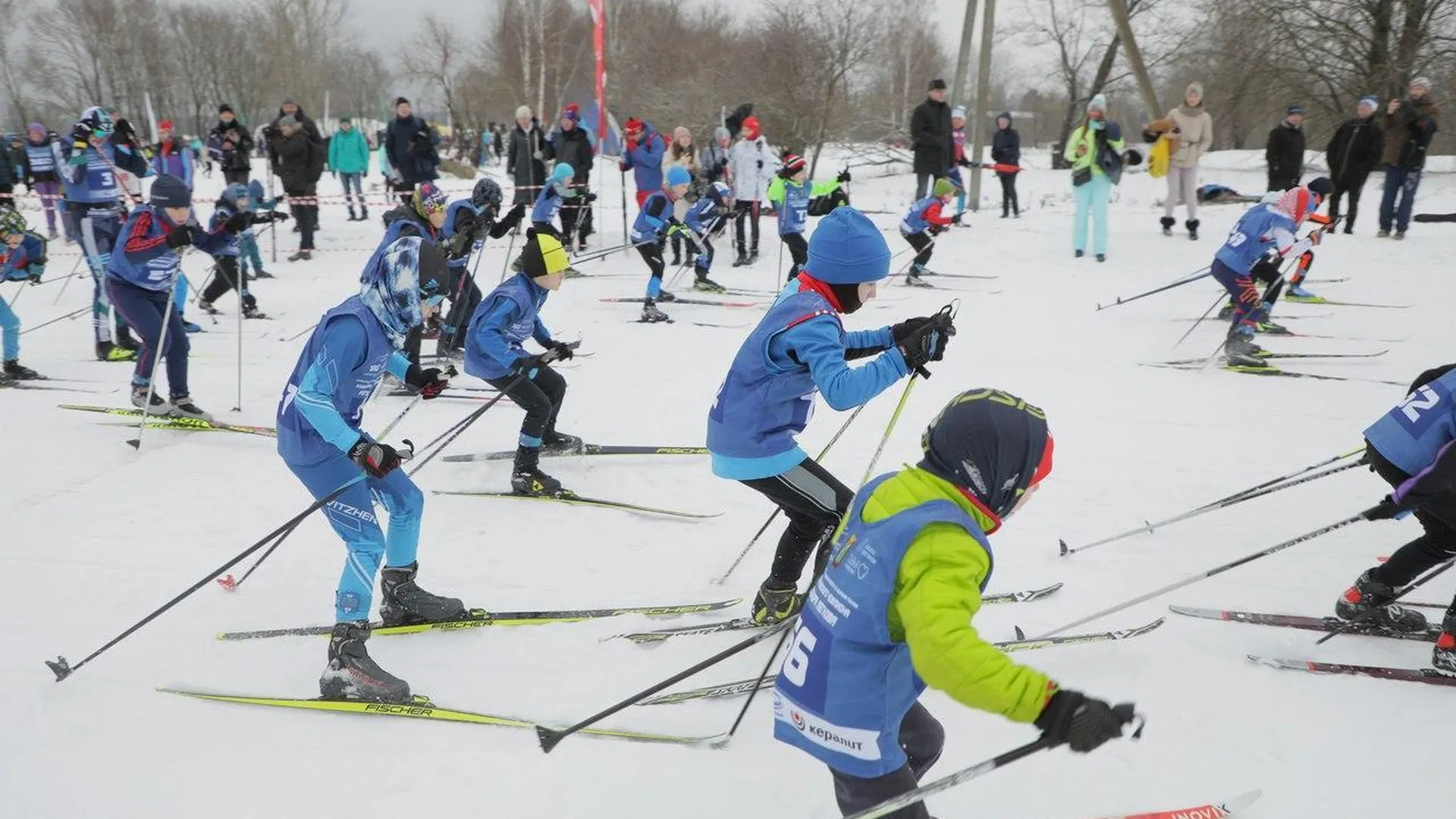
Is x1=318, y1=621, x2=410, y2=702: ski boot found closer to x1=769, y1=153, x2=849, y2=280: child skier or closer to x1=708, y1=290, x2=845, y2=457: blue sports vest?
x1=708, y1=290, x2=845, y2=457: blue sports vest

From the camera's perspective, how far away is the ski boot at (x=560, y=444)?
5.76 meters

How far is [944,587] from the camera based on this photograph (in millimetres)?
1727

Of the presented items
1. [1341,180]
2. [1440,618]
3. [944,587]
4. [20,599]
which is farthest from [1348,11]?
[20,599]

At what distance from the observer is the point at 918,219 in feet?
35.7

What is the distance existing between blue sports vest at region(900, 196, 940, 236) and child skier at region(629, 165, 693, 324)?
9.30 feet

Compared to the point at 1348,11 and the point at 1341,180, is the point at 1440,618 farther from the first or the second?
the point at 1348,11

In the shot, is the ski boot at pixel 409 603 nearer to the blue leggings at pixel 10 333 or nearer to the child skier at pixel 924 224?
the blue leggings at pixel 10 333

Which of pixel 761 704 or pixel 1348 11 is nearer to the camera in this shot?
pixel 761 704

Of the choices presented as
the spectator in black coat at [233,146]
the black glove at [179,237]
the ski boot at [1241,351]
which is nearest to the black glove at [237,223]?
the black glove at [179,237]

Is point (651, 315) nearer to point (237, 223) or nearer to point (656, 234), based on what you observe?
point (656, 234)

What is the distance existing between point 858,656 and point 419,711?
75.7 inches

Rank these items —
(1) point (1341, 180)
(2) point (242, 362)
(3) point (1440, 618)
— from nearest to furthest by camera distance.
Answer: (3) point (1440, 618), (2) point (242, 362), (1) point (1341, 180)

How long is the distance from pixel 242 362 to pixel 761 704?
6916 millimetres

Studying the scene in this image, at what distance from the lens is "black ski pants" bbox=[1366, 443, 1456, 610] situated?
123 inches
